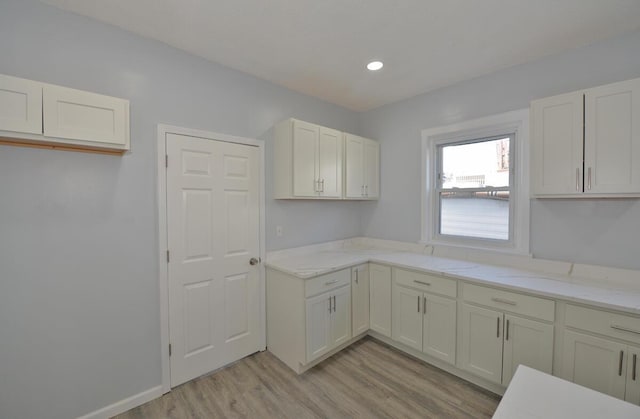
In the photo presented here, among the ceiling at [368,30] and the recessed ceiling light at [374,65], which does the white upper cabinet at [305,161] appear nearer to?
the ceiling at [368,30]

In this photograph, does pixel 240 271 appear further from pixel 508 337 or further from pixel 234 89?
Answer: pixel 508 337

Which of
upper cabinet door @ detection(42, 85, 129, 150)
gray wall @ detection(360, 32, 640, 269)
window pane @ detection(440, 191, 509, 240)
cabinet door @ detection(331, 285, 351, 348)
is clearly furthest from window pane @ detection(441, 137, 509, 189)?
upper cabinet door @ detection(42, 85, 129, 150)

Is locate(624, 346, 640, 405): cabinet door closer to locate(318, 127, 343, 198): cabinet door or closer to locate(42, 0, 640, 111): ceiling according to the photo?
locate(42, 0, 640, 111): ceiling

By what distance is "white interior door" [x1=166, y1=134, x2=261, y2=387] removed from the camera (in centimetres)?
215

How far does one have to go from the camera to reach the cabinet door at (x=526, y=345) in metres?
1.83

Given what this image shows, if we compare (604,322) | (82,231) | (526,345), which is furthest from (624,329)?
(82,231)

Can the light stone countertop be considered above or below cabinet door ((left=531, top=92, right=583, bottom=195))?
below

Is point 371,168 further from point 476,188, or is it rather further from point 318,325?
point 318,325

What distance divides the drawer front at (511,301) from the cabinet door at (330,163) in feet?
5.13

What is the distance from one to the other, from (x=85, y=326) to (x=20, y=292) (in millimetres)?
413

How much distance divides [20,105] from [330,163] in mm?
2293

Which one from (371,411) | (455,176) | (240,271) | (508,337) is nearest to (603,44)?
(455,176)

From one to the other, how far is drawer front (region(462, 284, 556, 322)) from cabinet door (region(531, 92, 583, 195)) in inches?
32.3

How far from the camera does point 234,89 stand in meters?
2.48
